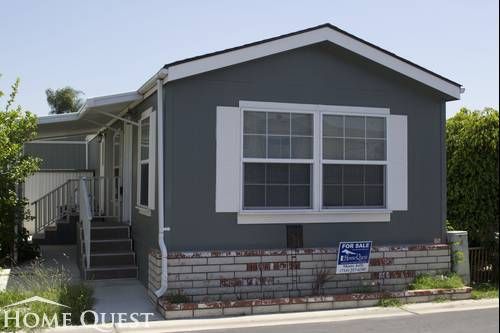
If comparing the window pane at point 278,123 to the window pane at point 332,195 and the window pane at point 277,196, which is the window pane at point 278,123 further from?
the window pane at point 332,195

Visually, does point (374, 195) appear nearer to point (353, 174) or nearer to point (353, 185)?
point (353, 185)

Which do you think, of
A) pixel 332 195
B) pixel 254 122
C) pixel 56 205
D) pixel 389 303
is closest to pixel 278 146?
pixel 254 122

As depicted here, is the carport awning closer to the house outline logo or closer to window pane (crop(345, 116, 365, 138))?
the house outline logo

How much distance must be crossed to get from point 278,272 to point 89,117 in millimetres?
5632

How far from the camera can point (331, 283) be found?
8555 millimetres

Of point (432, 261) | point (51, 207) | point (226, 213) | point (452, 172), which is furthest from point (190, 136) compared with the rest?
point (51, 207)

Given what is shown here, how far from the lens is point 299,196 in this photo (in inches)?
344

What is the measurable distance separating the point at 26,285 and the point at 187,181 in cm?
312

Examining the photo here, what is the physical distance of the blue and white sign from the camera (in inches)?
333

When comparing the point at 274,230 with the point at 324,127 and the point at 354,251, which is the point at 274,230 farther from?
Result: the point at 324,127

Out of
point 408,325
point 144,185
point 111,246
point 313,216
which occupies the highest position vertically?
point 144,185

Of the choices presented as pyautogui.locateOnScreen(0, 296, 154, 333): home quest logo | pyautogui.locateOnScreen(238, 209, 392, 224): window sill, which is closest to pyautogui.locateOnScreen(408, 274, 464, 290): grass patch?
pyautogui.locateOnScreen(238, 209, 392, 224): window sill

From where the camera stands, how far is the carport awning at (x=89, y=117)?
9211mm

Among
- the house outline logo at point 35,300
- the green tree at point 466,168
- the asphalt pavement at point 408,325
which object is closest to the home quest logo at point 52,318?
the house outline logo at point 35,300
